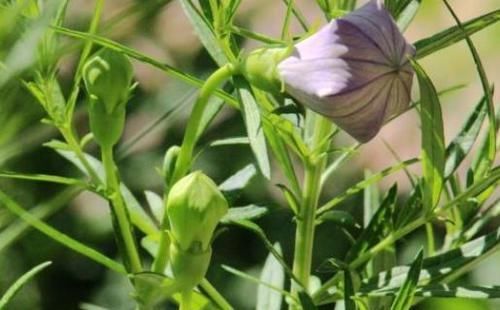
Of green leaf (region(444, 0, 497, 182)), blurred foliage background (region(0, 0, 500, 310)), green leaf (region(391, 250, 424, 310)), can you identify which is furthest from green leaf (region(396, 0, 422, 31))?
blurred foliage background (region(0, 0, 500, 310))

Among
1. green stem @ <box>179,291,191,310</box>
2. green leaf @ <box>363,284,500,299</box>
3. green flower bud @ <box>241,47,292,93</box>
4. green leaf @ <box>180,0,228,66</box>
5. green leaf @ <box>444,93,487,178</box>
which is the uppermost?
green leaf @ <box>180,0,228,66</box>

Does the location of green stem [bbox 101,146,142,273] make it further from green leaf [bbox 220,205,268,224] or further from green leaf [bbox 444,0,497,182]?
green leaf [bbox 444,0,497,182]

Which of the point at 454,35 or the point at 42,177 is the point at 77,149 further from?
the point at 454,35

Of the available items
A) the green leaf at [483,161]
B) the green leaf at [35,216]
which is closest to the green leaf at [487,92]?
the green leaf at [483,161]

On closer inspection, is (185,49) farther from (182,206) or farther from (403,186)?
(182,206)

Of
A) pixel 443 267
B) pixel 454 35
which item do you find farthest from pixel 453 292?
pixel 454 35

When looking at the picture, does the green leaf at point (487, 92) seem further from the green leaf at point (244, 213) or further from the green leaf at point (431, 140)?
the green leaf at point (244, 213)
